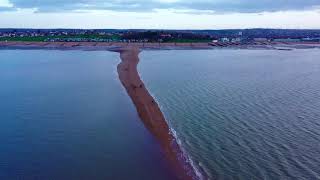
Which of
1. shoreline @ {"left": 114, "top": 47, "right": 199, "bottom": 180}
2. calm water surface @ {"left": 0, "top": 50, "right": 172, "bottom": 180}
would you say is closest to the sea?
calm water surface @ {"left": 0, "top": 50, "right": 172, "bottom": 180}

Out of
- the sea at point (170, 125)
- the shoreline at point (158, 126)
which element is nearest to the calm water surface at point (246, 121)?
the sea at point (170, 125)

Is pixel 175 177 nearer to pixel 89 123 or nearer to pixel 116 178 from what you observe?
pixel 116 178

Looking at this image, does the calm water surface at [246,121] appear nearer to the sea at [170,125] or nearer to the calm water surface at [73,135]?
the sea at [170,125]

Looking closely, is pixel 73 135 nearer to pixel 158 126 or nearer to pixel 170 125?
pixel 158 126

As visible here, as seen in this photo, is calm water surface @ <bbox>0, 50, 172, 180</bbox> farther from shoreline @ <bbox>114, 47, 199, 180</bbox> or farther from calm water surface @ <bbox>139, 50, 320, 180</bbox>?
calm water surface @ <bbox>139, 50, 320, 180</bbox>

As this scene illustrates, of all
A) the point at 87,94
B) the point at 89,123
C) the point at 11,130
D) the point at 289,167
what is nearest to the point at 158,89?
the point at 87,94

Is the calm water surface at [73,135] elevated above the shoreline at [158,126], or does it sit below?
below
